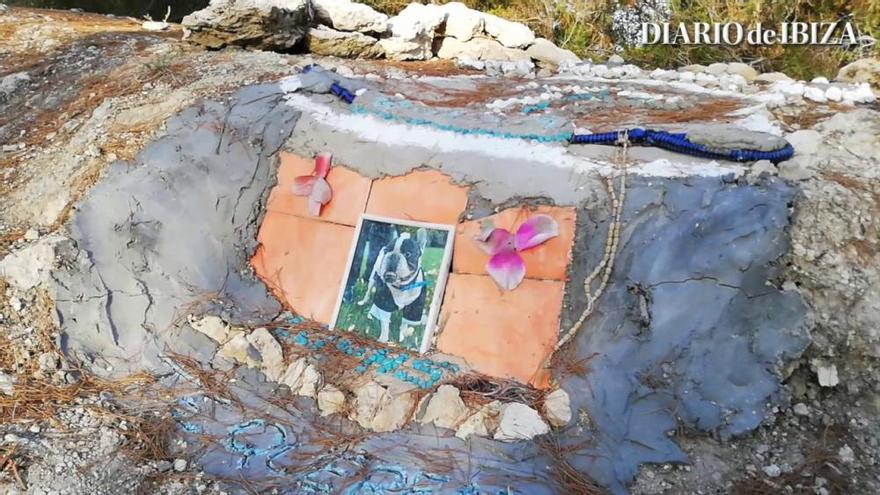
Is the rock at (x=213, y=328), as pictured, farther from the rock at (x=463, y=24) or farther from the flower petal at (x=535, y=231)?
the rock at (x=463, y=24)

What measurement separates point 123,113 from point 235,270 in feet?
4.32

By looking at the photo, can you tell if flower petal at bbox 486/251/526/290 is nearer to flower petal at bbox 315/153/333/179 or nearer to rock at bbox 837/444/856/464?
flower petal at bbox 315/153/333/179

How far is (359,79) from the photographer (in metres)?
4.38

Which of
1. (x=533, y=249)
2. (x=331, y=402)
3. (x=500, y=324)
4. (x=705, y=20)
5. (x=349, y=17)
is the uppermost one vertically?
(x=349, y=17)

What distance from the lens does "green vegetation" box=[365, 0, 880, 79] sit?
5.77 m

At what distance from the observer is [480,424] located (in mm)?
2789

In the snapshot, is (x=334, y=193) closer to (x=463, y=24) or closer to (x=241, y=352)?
(x=241, y=352)

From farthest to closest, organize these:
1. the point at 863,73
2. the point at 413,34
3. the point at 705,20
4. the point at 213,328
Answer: the point at 705,20, the point at 413,34, the point at 863,73, the point at 213,328

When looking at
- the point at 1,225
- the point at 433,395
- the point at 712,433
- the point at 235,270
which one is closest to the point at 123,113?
the point at 1,225

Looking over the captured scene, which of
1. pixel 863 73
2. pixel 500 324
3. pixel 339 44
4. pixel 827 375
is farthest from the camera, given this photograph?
pixel 339 44

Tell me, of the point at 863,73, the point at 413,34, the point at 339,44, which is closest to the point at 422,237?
the point at 339,44

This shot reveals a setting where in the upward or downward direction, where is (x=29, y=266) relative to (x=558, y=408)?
upward

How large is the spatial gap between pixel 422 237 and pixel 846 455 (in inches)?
73.5

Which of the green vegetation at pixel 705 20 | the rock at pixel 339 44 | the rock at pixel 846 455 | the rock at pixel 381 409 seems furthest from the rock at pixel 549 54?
the rock at pixel 846 455
